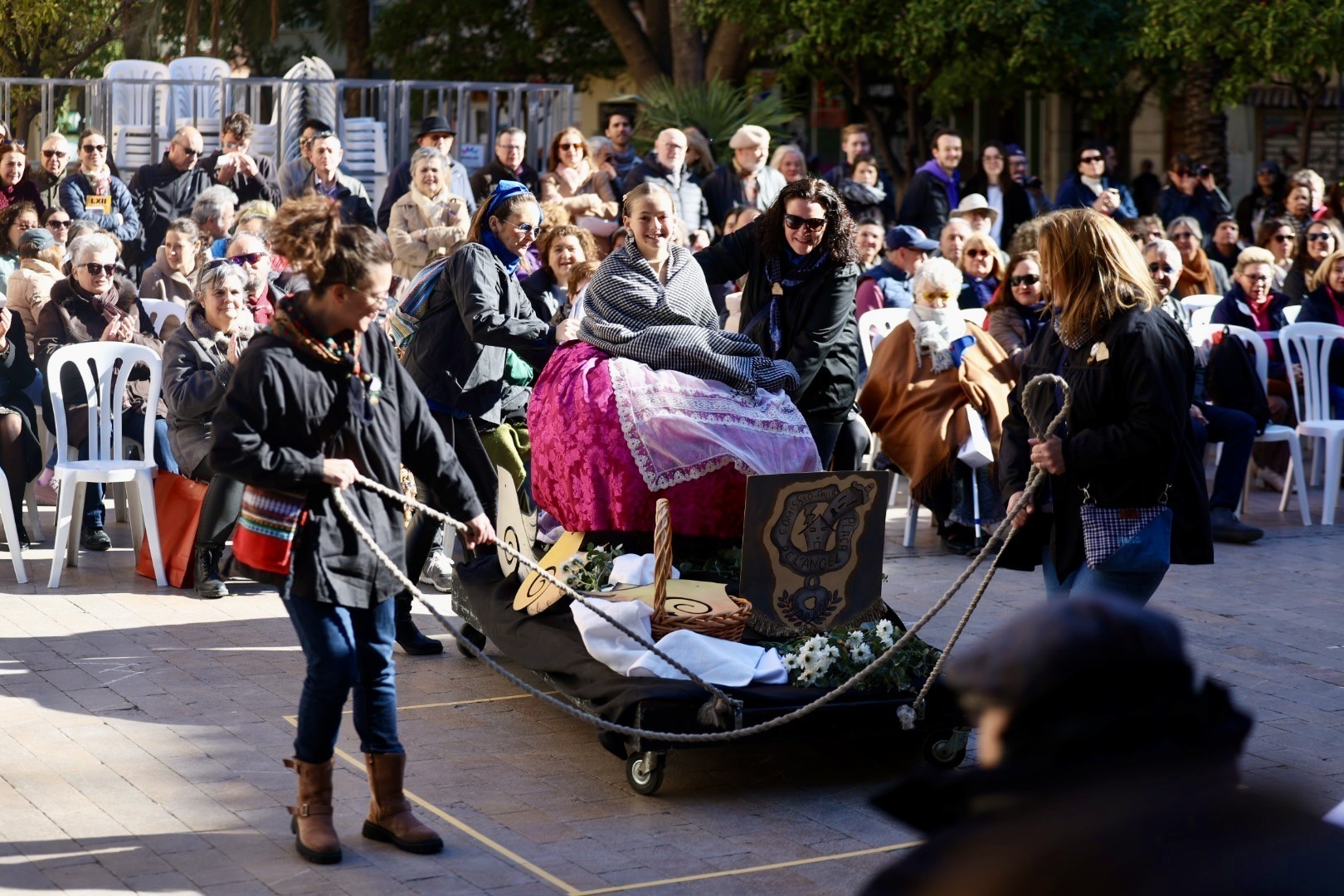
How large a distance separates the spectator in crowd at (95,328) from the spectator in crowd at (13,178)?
3.84 metres

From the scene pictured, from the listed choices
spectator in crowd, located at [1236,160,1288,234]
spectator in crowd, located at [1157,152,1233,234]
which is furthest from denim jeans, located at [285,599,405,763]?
spectator in crowd, located at [1236,160,1288,234]

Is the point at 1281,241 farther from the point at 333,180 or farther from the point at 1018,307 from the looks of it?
the point at 333,180

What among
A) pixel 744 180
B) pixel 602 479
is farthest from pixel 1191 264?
pixel 602 479

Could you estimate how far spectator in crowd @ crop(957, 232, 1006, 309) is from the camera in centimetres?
1077

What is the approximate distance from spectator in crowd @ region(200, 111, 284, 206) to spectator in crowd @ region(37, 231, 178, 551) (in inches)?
143

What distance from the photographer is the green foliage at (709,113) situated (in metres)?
16.6

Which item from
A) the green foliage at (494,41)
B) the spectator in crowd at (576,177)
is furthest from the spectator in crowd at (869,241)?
the green foliage at (494,41)

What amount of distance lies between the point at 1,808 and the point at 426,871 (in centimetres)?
133

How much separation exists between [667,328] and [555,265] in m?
1.87

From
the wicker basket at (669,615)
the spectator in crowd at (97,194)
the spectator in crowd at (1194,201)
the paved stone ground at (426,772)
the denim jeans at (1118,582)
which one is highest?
the spectator in crowd at (1194,201)

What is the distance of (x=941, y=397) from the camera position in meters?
9.20

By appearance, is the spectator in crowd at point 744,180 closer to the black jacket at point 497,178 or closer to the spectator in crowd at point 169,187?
the black jacket at point 497,178

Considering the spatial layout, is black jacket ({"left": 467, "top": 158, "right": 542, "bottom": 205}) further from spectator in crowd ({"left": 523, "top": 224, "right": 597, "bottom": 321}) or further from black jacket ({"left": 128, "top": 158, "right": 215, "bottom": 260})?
spectator in crowd ({"left": 523, "top": 224, "right": 597, "bottom": 321})

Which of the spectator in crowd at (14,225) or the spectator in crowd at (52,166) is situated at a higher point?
the spectator in crowd at (52,166)
